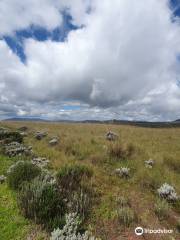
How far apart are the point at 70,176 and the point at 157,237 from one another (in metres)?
3.46

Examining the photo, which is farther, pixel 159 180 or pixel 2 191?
pixel 159 180

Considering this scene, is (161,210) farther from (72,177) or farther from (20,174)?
(20,174)

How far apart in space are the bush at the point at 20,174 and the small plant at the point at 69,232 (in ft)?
7.95

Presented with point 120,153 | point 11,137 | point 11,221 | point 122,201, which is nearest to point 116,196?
point 122,201

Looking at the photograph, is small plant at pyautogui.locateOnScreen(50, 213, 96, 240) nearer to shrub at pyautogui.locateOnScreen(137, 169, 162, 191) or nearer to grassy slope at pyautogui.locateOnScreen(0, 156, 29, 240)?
grassy slope at pyautogui.locateOnScreen(0, 156, 29, 240)

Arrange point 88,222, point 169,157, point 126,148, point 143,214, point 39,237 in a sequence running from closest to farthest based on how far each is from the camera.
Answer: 1. point 39,237
2. point 88,222
3. point 143,214
4. point 169,157
5. point 126,148

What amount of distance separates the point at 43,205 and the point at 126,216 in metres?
2.02

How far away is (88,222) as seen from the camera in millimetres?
5152

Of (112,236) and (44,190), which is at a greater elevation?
(44,190)

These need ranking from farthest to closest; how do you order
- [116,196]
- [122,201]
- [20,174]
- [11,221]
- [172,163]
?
1. [172,163]
2. [20,174]
3. [116,196]
4. [122,201]
5. [11,221]

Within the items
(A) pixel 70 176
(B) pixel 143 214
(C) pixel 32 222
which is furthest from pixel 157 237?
(A) pixel 70 176

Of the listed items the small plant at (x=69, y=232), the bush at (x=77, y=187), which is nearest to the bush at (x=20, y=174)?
the bush at (x=77, y=187)

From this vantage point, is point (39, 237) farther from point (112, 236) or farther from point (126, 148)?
point (126, 148)

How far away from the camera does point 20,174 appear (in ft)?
23.0
